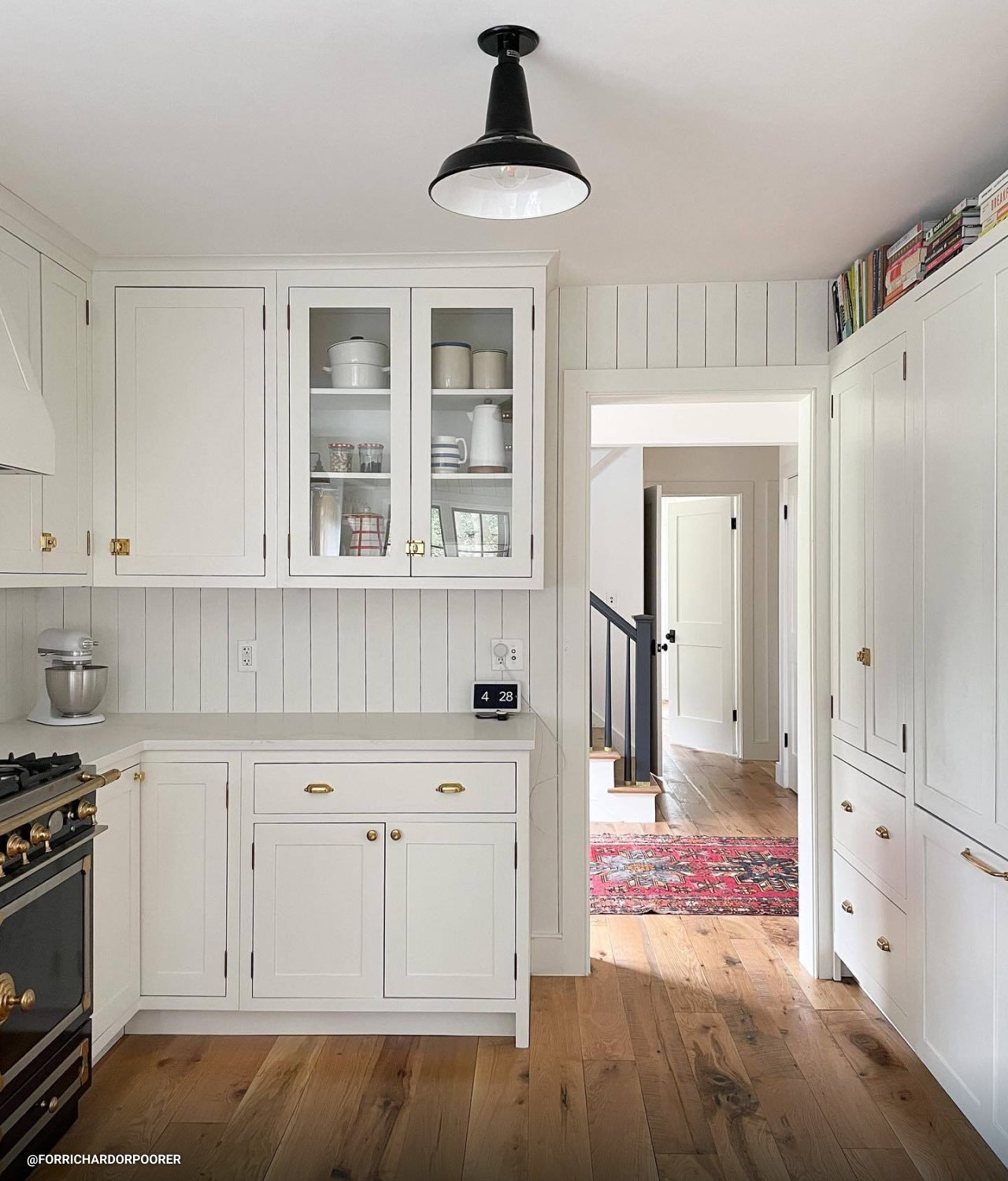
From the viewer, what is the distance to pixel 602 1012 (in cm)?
306

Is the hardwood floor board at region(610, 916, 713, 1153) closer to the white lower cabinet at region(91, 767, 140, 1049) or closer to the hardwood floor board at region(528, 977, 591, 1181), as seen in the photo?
the hardwood floor board at region(528, 977, 591, 1181)

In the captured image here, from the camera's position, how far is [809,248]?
2947 mm

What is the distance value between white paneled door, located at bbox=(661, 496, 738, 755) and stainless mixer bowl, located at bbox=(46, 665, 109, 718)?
5.04m

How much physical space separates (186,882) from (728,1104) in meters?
1.66

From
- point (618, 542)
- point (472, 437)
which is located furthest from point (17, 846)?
point (618, 542)

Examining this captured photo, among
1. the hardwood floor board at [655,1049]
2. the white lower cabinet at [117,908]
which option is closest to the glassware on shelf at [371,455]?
the white lower cabinet at [117,908]

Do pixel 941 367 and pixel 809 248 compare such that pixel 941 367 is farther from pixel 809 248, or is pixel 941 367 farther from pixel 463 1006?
pixel 463 1006

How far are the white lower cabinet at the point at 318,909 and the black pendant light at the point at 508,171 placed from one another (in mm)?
1810

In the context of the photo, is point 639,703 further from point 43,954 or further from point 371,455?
point 43,954

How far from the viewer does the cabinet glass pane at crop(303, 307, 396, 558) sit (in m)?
3.05

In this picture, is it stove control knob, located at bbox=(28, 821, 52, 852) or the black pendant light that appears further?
stove control knob, located at bbox=(28, 821, 52, 852)

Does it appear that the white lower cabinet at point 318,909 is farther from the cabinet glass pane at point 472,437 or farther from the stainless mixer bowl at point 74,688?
the cabinet glass pane at point 472,437

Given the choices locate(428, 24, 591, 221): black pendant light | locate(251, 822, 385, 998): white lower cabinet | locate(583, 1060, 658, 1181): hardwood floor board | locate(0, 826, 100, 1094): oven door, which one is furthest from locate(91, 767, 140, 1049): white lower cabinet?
locate(428, 24, 591, 221): black pendant light

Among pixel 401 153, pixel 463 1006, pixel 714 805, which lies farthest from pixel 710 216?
pixel 714 805
